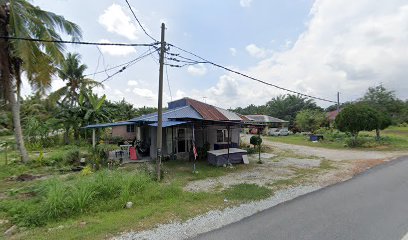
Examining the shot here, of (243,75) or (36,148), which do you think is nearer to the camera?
(243,75)

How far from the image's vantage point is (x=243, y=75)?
1163cm

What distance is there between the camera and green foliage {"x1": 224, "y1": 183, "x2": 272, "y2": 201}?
727cm

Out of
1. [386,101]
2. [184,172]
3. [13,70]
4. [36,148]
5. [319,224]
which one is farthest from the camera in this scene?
[386,101]

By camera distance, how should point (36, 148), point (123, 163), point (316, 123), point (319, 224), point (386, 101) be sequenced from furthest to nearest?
1. point (316, 123)
2. point (386, 101)
3. point (36, 148)
4. point (123, 163)
5. point (319, 224)

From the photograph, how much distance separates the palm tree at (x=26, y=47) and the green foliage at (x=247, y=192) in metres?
10.1

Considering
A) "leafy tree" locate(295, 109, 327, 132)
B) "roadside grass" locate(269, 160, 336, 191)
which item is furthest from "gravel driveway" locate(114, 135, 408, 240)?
"leafy tree" locate(295, 109, 327, 132)

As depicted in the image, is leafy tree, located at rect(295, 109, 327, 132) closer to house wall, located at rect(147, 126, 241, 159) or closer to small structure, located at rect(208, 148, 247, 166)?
house wall, located at rect(147, 126, 241, 159)

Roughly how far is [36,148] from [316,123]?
Result: 3658cm

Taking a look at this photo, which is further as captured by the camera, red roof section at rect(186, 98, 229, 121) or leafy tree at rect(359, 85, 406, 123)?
leafy tree at rect(359, 85, 406, 123)

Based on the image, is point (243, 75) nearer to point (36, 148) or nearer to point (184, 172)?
point (184, 172)

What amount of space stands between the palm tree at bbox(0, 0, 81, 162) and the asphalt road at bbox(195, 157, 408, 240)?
36.5ft

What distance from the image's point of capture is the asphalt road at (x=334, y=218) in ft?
15.7

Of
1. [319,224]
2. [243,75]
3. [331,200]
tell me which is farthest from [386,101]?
[319,224]

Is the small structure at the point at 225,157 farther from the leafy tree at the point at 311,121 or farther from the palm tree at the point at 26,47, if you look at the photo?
the leafy tree at the point at 311,121
